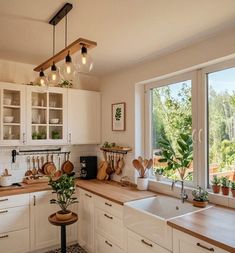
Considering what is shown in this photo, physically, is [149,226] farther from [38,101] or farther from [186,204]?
[38,101]

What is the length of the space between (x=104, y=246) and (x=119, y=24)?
7.20ft

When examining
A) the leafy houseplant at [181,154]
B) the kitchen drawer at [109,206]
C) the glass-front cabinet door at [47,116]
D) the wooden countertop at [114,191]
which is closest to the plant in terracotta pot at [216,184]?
the leafy houseplant at [181,154]

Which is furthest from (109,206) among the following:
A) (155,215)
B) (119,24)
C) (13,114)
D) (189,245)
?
(119,24)

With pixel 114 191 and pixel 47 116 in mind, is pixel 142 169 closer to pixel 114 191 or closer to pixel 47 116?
pixel 114 191

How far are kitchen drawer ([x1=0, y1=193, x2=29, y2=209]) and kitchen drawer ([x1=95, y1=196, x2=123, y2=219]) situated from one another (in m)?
0.82

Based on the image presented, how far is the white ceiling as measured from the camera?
1.64 m

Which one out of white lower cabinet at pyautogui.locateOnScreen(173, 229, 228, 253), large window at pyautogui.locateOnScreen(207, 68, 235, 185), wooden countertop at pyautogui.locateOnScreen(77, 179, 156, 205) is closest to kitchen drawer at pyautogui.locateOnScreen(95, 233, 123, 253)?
wooden countertop at pyautogui.locateOnScreen(77, 179, 156, 205)

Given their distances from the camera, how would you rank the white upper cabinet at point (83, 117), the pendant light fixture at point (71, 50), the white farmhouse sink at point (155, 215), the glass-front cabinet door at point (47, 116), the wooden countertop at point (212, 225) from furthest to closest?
the white upper cabinet at point (83, 117) → the glass-front cabinet door at point (47, 116) → the white farmhouse sink at point (155, 215) → the pendant light fixture at point (71, 50) → the wooden countertop at point (212, 225)

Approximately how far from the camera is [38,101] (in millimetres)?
3146

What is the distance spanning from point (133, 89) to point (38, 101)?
1258 millimetres

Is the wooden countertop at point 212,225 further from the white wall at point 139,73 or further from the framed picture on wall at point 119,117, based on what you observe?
the framed picture on wall at point 119,117

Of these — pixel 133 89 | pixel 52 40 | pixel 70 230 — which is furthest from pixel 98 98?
pixel 70 230

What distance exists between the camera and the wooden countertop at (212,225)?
1.46 m

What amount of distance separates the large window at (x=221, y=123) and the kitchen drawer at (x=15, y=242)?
215 cm
